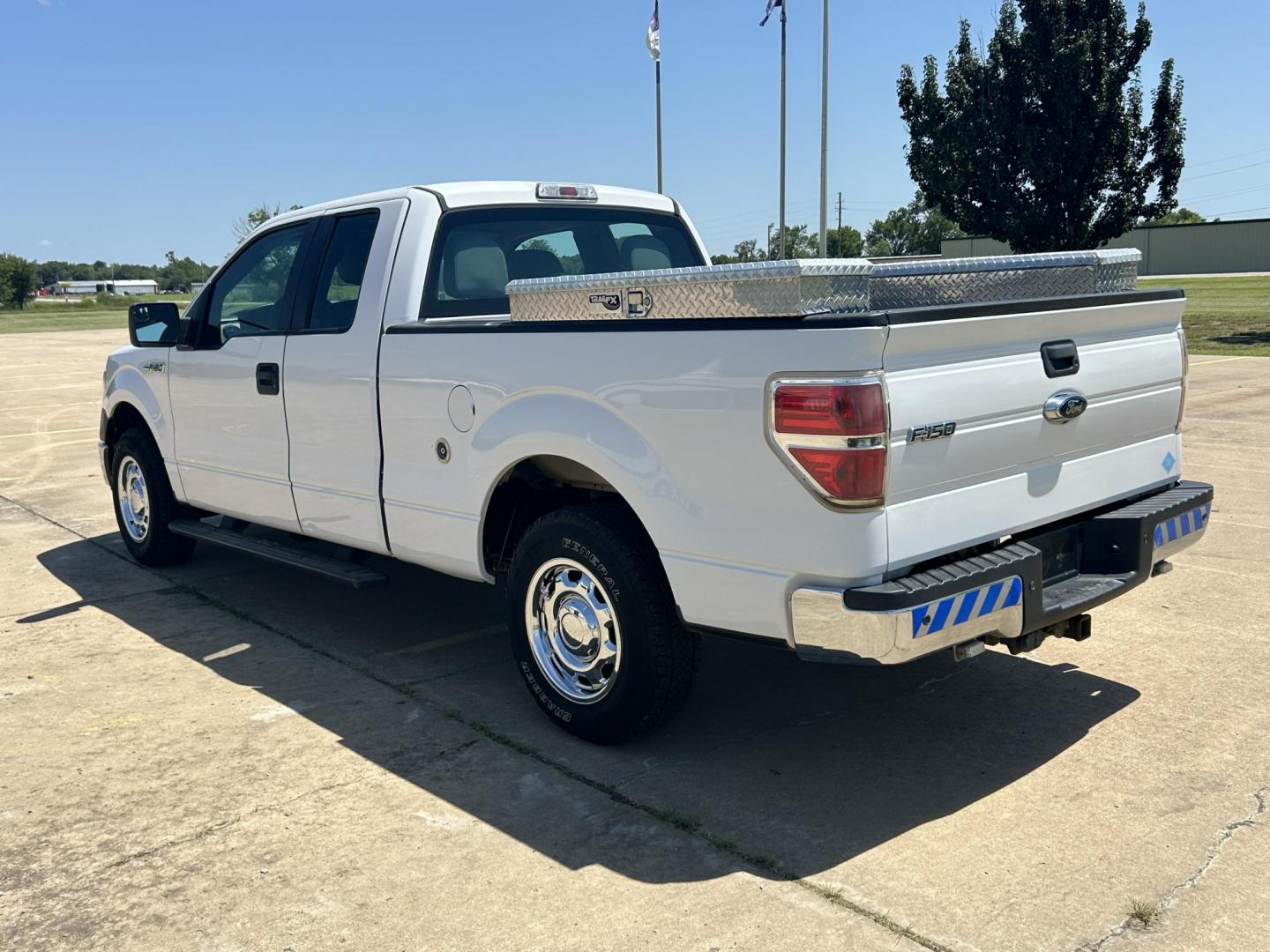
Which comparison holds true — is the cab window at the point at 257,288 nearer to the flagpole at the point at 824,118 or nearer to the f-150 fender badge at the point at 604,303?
the f-150 fender badge at the point at 604,303

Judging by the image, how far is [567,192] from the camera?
221 inches

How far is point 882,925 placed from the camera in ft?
9.87

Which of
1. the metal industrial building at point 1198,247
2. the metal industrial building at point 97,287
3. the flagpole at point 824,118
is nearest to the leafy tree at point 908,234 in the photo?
the metal industrial building at point 1198,247

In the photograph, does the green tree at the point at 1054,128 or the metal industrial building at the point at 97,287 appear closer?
the green tree at the point at 1054,128

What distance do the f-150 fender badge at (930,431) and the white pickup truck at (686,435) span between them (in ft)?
0.05

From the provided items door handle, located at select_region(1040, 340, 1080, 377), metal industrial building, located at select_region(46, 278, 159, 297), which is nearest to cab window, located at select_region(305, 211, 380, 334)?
door handle, located at select_region(1040, 340, 1080, 377)

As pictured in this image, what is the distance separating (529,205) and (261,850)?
3.12 meters

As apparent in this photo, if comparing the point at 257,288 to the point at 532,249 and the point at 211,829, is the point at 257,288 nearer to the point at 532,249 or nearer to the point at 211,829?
the point at 532,249

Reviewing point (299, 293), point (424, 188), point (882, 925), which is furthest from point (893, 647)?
point (299, 293)

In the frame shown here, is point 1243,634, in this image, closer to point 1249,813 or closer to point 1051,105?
point 1249,813

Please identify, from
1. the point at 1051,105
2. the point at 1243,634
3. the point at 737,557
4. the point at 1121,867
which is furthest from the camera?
the point at 1051,105

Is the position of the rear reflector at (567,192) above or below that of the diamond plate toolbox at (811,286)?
above

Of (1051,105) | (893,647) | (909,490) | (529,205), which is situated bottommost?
(893,647)

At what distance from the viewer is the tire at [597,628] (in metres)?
3.87
